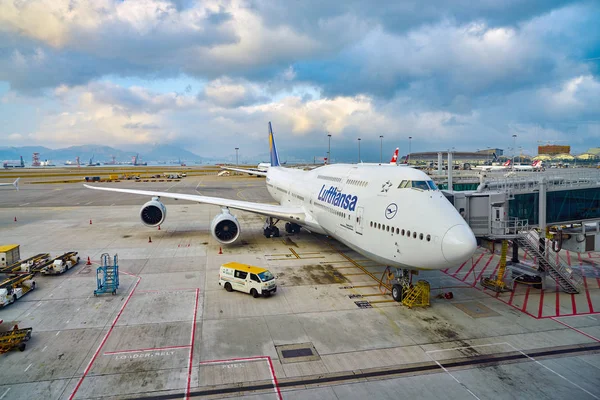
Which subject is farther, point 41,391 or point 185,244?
point 185,244

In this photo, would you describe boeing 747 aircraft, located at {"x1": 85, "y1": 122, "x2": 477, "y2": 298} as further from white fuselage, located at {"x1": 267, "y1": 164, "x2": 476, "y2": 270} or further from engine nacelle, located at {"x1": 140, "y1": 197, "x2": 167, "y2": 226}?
engine nacelle, located at {"x1": 140, "y1": 197, "x2": 167, "y2": 226}

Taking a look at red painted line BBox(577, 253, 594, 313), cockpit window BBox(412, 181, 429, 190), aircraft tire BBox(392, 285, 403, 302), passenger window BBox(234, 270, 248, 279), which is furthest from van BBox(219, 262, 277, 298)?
red painted line BBox(577, 253, 594, 313)

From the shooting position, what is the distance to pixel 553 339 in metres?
13.7

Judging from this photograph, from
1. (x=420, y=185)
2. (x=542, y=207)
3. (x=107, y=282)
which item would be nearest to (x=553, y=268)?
(x=542, y=207)

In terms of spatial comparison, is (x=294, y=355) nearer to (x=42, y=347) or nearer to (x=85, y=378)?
(x=85, y=378)

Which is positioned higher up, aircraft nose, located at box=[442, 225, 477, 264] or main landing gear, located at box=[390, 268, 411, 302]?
aircraft nose, located at box=[442, 225, 477, 264]

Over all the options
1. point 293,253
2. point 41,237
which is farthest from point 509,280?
point 41,237

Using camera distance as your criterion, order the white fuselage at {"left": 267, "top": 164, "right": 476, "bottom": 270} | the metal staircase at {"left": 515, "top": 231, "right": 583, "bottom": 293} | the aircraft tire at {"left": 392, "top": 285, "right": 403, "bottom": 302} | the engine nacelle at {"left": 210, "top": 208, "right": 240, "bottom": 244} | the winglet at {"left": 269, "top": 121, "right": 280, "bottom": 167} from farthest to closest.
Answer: the winglet at {"left": 269, "top": 121, "right": 280, "bottom": 167}, the engine nacelle at {"left": 210, "top": 208, "right": 240, "bottom": 244}, the metal staircase at {"left": 515, "top": 231, "right": 583, "bottom": 293}, the aircraft tire at {"left": 392, "top": 285, "right": 403, "bottom": 302}, the white fuselage at {"left": 267, "top": 164, "right": 476, "bottom": 270}

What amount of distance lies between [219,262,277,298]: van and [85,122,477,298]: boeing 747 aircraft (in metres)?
4.77

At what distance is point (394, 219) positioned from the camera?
15.6 m

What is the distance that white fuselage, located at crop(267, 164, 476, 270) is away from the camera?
536 inches

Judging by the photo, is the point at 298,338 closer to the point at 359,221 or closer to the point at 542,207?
the point at 359,221

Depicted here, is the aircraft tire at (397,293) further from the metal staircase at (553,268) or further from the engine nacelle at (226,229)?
the engine nacelle at (226,229)

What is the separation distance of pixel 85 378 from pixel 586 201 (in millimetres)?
25439
